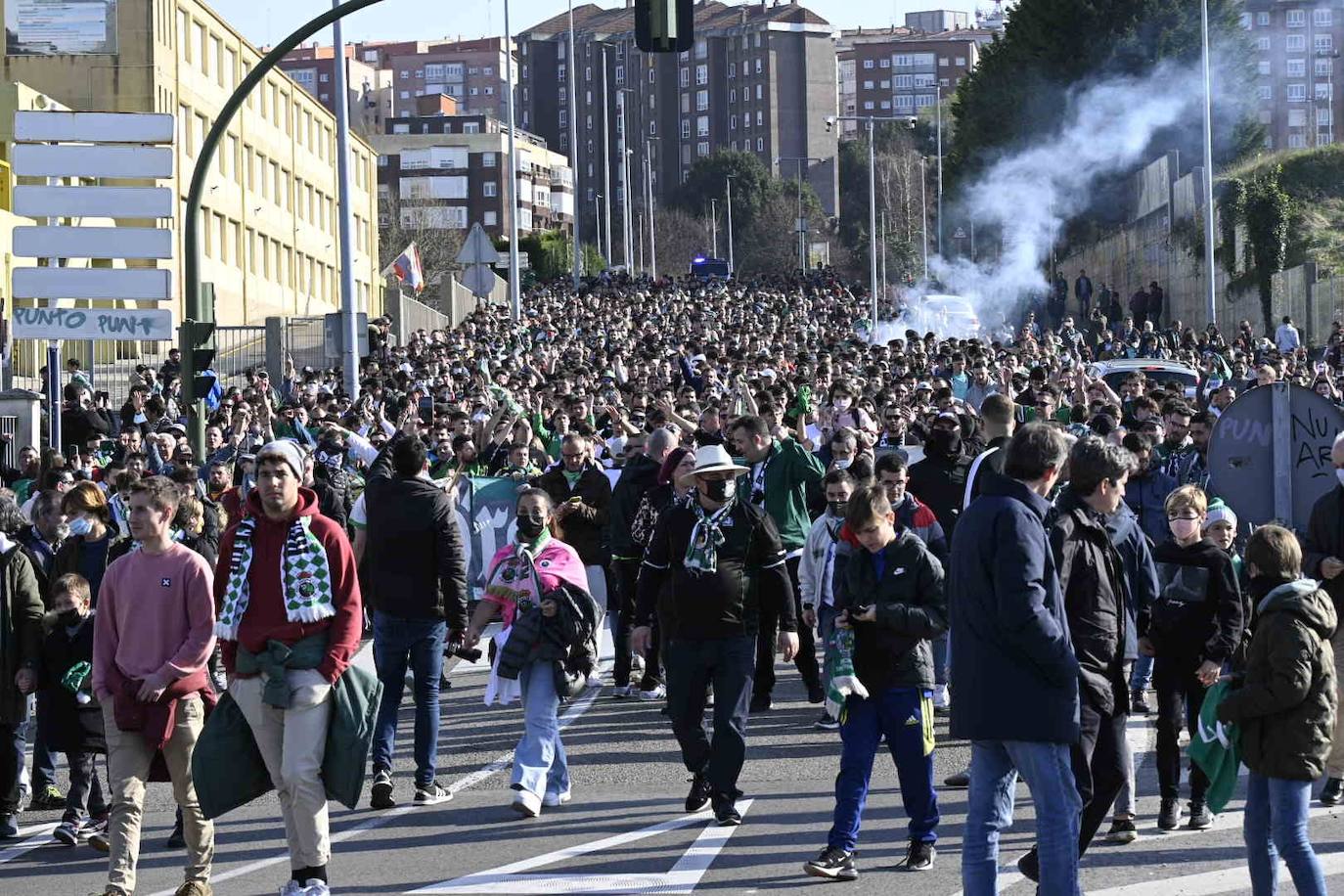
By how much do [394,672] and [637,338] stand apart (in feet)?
120

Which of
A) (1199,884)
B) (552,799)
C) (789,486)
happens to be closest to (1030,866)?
(1199,884)

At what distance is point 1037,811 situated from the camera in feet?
21.1

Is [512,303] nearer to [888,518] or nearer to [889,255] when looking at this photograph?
[888,518]

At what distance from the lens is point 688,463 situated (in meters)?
11.6

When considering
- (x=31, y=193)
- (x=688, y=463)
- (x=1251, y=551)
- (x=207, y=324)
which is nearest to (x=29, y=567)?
(x=688, y=463)

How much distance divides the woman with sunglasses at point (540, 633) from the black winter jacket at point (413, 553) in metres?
0.21

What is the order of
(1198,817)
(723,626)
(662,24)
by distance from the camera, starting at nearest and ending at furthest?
(1198,817) < (723,626) < (662,24)

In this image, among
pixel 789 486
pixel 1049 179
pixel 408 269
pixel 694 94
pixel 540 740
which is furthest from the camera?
pixel 694 94

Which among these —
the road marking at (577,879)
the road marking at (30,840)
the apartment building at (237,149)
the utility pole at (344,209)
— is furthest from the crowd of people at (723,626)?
the apartment building at (237,149)

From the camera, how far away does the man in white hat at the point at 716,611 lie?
8977 millimetres

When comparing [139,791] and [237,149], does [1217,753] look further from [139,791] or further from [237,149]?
[237,149]

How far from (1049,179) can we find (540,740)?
67.3 metres

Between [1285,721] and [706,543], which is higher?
[706,543]

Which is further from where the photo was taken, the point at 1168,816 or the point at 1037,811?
the point at 1168,816
